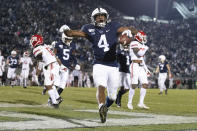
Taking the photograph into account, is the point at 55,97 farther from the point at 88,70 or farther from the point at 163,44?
the point at 163,44

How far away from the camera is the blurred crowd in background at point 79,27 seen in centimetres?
3256

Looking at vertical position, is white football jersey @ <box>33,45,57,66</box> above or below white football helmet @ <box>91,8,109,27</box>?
below

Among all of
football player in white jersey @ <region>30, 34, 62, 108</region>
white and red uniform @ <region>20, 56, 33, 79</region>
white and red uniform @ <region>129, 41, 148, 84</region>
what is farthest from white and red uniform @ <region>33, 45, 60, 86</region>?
white and red uniform @ <region>20, 56, 33, 79</region>

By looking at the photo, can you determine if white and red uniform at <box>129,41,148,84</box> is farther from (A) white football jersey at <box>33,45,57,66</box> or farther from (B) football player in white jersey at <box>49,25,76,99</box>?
(A) white football jersey at <box>33,45,57,66</box>

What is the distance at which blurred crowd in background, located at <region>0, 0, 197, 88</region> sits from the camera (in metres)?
32.6

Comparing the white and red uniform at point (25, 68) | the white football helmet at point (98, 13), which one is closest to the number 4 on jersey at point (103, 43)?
the white football helmet at point (98, 13)

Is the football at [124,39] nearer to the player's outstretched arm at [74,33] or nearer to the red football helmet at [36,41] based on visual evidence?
the player's outstretched arm at [74,33]

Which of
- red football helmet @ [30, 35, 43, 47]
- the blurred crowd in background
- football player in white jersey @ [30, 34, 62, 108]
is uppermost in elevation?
the blurred crowd in background

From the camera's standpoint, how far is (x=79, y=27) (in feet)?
126

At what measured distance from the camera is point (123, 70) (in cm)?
1284

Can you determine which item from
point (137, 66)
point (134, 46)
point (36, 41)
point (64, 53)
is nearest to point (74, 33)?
point (36, 41)

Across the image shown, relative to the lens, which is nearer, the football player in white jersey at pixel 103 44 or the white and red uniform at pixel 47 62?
the football player in white jersey at pixel 103 44

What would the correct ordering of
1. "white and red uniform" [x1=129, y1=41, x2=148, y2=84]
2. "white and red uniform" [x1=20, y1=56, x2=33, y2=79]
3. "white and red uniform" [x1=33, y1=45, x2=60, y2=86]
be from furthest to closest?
"white and red uniform" [x1=20, y1=56, x2=33, y2=79]
"white and red uniform" [x1=129, y1=41, x2=148, y2=84]
"white and red uniform" [x1=33, y1=45, x2=60, y2=86]

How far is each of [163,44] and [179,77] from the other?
7.70 meters
